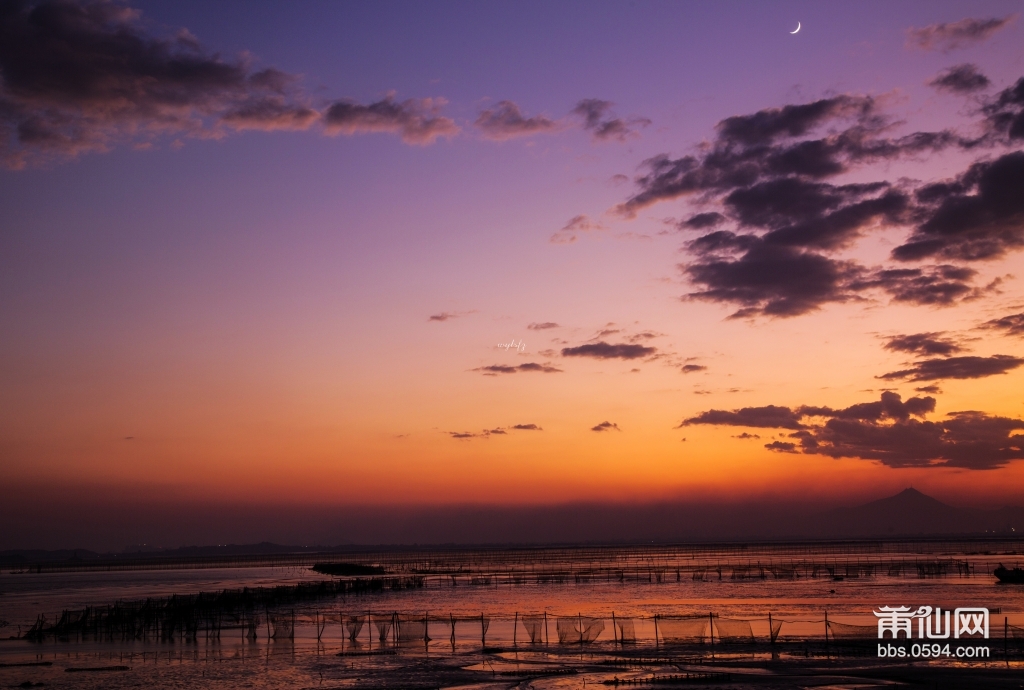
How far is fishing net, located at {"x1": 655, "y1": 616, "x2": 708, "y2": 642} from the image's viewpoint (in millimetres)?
35781

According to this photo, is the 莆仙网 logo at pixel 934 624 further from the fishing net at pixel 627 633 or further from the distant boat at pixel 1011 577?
the distant boat at pixel 1011 577

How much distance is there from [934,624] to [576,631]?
697 inches

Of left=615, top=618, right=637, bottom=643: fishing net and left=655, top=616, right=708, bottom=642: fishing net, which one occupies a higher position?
left=655, top=616, right=708, bottom=642: fishing net

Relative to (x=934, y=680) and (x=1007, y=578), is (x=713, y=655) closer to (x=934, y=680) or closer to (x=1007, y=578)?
(x=934, y=680)

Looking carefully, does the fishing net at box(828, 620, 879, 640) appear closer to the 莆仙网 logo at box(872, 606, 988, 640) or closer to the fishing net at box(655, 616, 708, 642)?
the 莆仙网 logo at box(872, 606, 988, 640)

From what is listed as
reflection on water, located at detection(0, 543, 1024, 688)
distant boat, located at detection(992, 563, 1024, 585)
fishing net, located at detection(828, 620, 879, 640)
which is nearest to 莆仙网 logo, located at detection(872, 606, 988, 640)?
fishing net, located at detection(828, 620, 879, 640)

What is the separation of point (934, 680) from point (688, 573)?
71619 mm

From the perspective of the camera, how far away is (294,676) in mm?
31359

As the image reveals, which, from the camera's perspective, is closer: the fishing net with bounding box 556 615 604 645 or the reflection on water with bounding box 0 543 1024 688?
the reflection on water with bounding box 0 543 1024 688

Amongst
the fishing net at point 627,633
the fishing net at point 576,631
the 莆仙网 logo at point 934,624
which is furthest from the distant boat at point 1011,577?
the fishing net at point 576,631

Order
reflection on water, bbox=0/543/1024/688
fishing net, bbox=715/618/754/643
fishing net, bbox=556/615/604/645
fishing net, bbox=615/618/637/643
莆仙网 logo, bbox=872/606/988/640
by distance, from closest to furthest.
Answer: reflection on water, bbox=0/543/1024/688 → fishing net, bbox=715/618/754/643 → 莆仙网 logo, bbox=872/606/988/640 → fishing net, bbox=556/615/604/645 → fishing net, bbox=615/618/637/643

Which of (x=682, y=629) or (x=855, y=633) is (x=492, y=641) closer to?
(x=682, y=629)

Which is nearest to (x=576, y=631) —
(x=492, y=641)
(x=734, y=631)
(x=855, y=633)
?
(x=492, y=641)

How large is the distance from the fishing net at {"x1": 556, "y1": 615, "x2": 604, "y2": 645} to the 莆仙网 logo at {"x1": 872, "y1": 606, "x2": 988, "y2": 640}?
12317mm
